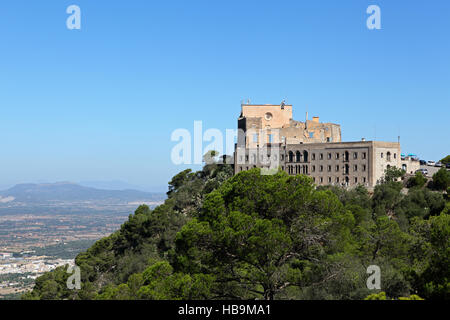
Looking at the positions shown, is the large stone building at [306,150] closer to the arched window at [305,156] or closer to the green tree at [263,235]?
the arched window at [305,156]

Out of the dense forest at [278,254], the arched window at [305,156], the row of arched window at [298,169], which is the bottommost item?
the dense forest at [278,254]

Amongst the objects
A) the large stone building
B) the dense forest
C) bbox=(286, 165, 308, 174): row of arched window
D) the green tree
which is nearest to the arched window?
the large stone building

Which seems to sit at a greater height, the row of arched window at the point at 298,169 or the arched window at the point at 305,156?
the arched window at the point at 305,156

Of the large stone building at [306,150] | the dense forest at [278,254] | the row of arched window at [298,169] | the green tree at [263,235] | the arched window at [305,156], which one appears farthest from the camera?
the arched window at [305,156]

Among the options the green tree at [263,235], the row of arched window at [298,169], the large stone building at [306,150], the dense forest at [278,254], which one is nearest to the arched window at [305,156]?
the large stone building at [306,150]

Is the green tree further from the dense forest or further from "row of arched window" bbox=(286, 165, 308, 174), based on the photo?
"row of arched window" bbox=(286, 165, 308, 174)

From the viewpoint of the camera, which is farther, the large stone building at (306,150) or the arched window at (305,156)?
the arched window at (305,156)

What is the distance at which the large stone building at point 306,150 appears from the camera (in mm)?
62156

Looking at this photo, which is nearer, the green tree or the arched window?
the green tree

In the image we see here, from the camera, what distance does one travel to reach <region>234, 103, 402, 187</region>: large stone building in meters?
62.2
